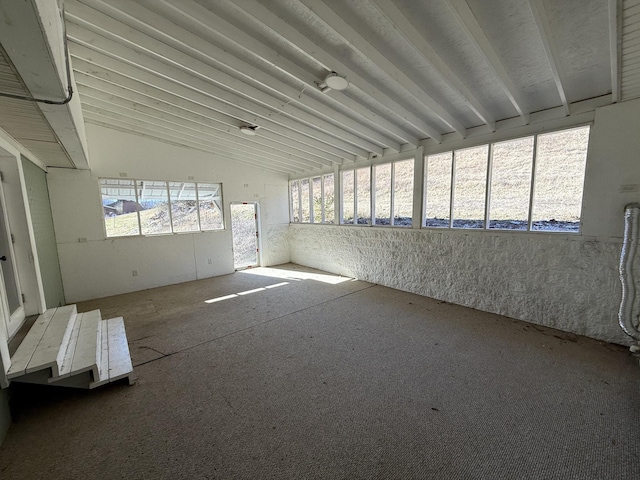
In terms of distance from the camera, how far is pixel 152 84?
328 centimetres

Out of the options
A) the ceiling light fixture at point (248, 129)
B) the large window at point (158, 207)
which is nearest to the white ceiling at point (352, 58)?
the ceiling light fixture at point (248, 129)

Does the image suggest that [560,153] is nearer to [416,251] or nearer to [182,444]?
[416,251]

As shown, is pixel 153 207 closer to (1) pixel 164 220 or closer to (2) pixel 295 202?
(1) pixel 164 220

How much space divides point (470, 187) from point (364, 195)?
2.24 metres

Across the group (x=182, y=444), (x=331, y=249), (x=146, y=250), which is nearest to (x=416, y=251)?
(x=331, y=249)

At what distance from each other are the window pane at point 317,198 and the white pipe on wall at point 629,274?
556 cm

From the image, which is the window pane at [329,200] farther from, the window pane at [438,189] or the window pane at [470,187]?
the window pane at [470,187]

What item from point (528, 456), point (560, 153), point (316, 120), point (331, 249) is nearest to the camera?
point (528, 456)

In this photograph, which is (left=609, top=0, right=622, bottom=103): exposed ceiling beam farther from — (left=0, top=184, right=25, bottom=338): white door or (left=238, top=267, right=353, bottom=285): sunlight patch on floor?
(left=0, top=184, right=25, bottom=338): white door

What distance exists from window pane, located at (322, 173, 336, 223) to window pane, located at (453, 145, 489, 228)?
3.04 meters

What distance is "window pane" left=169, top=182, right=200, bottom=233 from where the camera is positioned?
600 centimetres

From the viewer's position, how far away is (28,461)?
1701 millimetres

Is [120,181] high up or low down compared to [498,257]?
up

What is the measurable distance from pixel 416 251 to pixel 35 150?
242 inches
